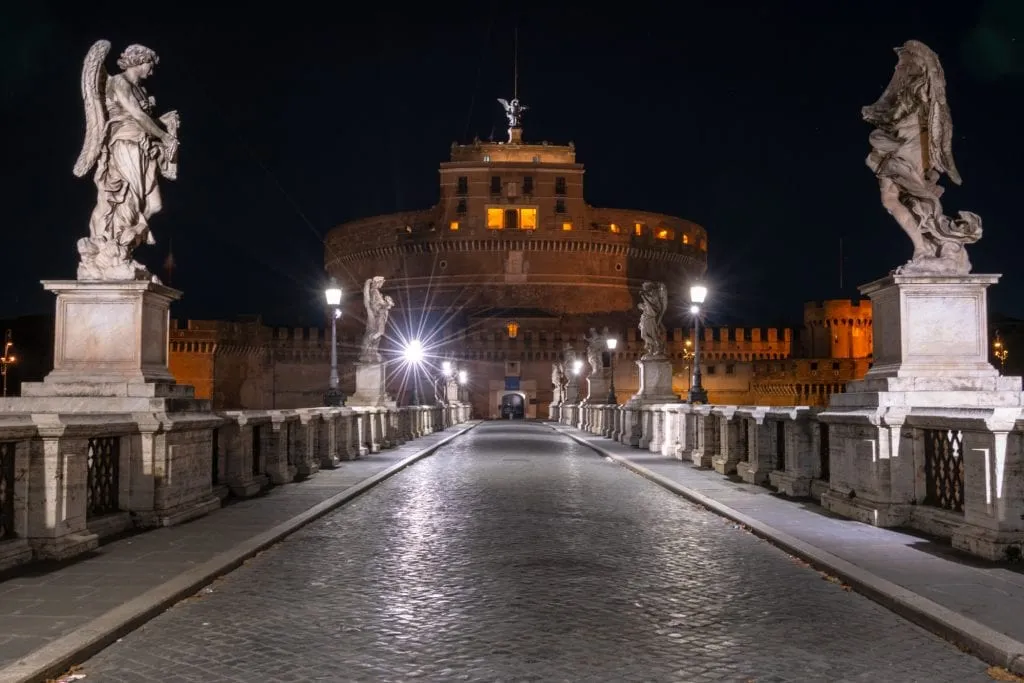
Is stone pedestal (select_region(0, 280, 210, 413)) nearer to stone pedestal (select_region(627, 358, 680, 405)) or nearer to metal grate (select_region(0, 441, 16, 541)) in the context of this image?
metal grate (select_region(0, 441, 16, 541))

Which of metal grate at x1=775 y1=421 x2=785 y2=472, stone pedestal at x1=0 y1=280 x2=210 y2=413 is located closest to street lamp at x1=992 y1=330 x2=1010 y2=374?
metal grate at x1=775 y1=421 x2=785 y2=472

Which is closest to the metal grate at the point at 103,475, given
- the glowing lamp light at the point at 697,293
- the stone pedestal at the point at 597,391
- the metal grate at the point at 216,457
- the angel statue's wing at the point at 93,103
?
the metal grate at the point at 216,457

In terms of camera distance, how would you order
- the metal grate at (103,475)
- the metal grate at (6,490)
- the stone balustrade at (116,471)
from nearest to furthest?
the metal grate at (6,490)
the stone balustrade at (116,471)
the metal grate at (103,475)

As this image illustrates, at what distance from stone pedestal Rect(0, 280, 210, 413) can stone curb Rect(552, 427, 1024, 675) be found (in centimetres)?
579

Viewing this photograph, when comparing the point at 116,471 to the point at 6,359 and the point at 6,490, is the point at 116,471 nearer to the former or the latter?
the point at 6,490

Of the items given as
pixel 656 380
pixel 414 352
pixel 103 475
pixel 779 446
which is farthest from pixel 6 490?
pixel 414 352

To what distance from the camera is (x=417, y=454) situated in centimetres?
2031

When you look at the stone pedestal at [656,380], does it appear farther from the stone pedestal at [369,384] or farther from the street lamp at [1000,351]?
the street lamp at [1000,351]

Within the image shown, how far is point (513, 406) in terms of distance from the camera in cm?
7762

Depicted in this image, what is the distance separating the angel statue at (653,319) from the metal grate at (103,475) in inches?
687

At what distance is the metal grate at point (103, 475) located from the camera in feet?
27.2

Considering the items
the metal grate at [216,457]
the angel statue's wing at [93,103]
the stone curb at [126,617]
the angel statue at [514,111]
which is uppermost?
the angel statue at [514,111]

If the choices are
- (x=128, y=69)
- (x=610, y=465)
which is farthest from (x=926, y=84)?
(x=610, y=465)

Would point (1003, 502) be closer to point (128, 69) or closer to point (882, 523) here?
point (882, 523)
